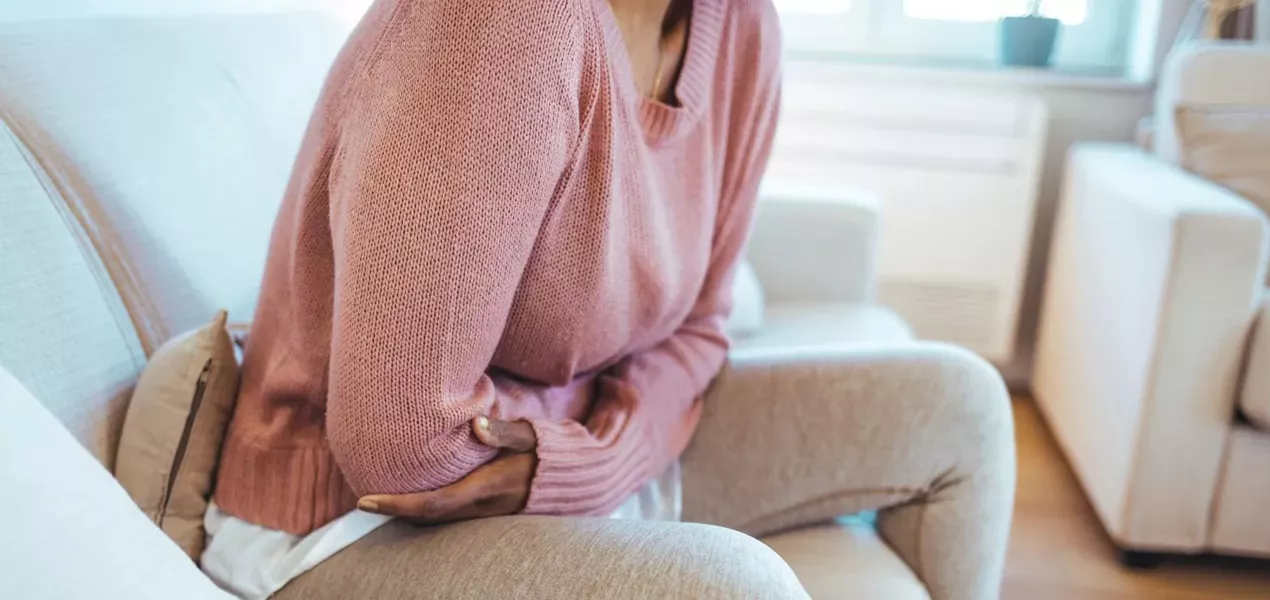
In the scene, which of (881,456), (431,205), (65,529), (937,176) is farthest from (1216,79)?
(65,529)

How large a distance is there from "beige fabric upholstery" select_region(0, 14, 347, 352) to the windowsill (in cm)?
128

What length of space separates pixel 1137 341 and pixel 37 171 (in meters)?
1.43

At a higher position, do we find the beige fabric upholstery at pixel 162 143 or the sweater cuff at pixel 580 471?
the beige fabric upholstery at pixel 162 143

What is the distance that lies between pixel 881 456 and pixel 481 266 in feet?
1.43

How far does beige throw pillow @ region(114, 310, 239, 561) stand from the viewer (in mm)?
667

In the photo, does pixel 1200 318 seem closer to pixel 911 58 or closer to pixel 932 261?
pixel 932 261

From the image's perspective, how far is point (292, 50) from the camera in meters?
1.09

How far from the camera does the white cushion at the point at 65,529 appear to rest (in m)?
0.44

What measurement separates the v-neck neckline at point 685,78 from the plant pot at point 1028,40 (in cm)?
130

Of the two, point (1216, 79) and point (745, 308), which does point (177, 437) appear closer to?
point (745, 308)

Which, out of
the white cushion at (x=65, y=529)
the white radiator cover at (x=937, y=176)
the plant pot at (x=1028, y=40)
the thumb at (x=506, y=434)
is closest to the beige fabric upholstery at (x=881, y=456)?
the thumb at (x=506, y=434)

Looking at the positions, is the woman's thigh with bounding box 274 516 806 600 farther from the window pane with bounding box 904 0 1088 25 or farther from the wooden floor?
the window pane with bounding box 904 0 1088 25

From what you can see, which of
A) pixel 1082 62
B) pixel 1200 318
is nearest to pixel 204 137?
pixel 1200 318

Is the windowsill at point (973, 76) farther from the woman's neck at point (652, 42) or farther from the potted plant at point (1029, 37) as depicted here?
the woman's neck at point (652, 42)
